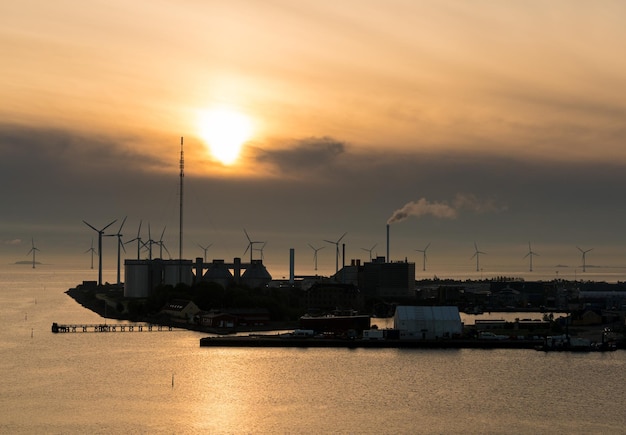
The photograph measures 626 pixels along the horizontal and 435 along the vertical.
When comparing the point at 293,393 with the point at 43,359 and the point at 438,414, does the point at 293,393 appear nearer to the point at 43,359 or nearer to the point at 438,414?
the point at 438,414

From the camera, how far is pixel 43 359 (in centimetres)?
6200

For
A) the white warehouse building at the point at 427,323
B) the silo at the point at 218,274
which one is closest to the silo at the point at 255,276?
the silo at the point at 218,274

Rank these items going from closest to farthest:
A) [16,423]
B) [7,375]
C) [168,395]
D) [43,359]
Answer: [16,423]
[168,395]
[7,375]
[43,359]

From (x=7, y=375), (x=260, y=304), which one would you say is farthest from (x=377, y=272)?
(x=7, y=375)

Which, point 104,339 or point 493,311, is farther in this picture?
point 493,311

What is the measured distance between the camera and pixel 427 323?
7288 centimetres

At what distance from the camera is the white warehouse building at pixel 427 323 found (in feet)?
236

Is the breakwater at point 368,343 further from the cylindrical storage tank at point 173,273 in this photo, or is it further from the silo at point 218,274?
the silo at point 218,274

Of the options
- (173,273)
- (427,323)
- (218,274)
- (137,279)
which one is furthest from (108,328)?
(218,274)

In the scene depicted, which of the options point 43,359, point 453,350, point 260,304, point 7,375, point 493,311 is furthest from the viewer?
point 493,311

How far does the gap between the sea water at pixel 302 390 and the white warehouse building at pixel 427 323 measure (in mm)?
3555

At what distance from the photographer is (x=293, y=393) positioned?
159 feet

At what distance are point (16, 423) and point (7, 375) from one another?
1433cm

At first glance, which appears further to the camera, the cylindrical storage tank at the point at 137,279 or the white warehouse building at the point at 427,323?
the cylindrical storage tank at the point at 137,279
